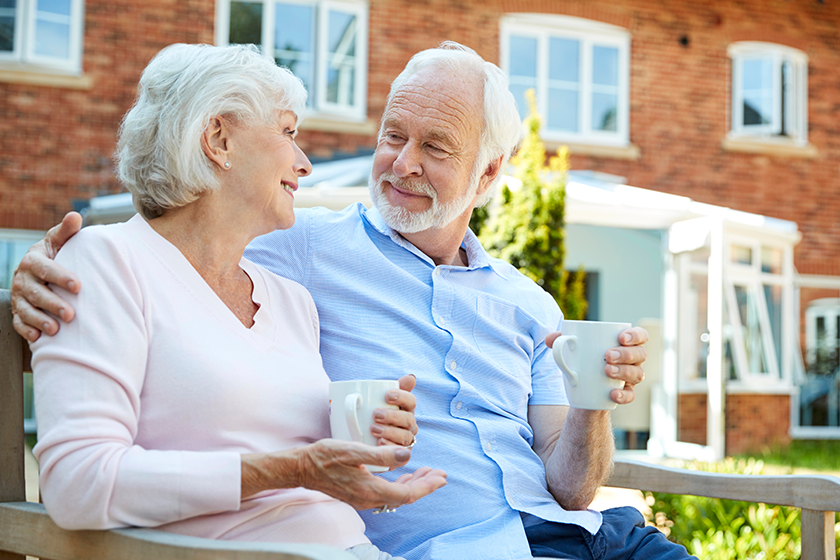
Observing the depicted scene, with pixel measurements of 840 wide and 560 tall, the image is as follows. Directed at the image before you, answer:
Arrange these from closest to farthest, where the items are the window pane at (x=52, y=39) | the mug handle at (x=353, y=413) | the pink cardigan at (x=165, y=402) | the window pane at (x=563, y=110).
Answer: the pink cardigan at (x=165, y=402)
the mug handle at (x=353, y=413)
the window pane at (x=52, y=39)
the window pane at (x=563, y=110)

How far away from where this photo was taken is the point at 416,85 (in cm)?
238

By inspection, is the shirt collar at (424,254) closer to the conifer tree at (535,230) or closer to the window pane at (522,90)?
the conifer tree at (535,230)

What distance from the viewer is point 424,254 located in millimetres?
2303

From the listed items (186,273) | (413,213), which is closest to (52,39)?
(413,213)

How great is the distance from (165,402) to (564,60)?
31.1 ft

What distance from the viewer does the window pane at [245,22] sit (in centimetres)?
888

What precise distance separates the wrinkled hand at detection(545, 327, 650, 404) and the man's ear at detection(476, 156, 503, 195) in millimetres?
1041

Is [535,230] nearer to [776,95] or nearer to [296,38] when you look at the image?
[296,38]

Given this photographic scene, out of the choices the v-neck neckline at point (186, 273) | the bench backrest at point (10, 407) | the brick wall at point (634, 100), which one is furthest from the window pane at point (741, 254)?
the bench backrest at point (10, 407)

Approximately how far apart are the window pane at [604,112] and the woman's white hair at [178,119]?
8895mm

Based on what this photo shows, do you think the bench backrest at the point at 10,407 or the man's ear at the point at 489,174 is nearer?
the bench backrest at the point at 10,407

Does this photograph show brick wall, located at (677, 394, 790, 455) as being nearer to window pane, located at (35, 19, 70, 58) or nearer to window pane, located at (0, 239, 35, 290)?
window pane, located at (0, 239, 35, 290)

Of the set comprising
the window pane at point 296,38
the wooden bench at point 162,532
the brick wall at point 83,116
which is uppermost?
the window pane at point 296,38

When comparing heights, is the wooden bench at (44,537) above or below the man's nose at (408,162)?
below
